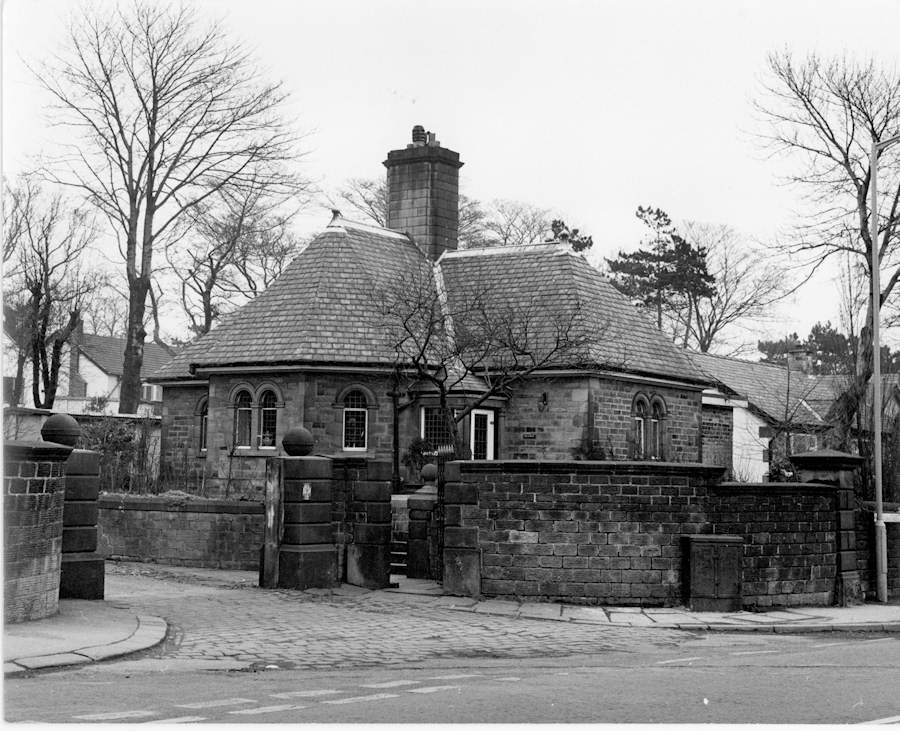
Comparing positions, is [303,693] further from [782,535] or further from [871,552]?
[871,552]

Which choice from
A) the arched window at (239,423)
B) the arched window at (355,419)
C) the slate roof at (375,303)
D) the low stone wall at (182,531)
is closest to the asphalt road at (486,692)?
the low stone wall at (182,531)

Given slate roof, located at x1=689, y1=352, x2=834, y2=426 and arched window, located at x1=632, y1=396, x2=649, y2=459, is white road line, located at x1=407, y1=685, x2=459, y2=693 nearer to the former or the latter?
arched window, located at x1=632, y1=396, x2=649, y2=459

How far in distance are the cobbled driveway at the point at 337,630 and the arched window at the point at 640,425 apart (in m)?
15.3

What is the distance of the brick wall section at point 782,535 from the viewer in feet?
54.7

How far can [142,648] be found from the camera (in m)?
11.5

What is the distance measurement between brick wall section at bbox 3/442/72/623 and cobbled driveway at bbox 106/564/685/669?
1.45 m

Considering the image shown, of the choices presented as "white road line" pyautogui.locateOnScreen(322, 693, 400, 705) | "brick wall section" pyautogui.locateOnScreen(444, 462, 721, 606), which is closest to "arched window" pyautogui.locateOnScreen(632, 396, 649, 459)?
"brick wall section" pyautogui.locateOnScreen(444, 462, 721, 606)

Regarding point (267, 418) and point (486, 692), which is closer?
point (486, 692)

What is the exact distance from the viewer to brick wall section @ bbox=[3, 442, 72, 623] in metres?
11.9

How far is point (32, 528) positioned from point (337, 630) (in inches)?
140

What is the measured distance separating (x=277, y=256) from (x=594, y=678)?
4455cm

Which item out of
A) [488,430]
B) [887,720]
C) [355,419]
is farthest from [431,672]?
[488,430]

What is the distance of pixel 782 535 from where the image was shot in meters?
17.0

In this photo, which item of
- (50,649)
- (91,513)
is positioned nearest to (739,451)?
(91,513)
